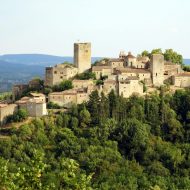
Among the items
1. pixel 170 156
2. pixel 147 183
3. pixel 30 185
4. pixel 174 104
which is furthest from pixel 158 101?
pixel 30 185

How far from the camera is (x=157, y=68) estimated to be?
153 ft

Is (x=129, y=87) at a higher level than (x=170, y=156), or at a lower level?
higher

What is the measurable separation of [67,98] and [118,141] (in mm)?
5240

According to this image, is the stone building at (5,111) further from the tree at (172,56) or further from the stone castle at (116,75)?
the tree at (172,56)

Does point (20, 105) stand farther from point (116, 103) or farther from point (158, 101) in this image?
point (158, 101)

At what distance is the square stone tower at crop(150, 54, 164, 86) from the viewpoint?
46.6 m

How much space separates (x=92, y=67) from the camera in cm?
4744

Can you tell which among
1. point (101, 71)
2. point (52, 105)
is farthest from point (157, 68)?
point (52, 105)

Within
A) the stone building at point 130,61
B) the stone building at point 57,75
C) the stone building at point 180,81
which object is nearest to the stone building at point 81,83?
the stone building at point 57,75

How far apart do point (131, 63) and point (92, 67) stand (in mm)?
3744

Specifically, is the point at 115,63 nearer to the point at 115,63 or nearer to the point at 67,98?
the point at 115,63

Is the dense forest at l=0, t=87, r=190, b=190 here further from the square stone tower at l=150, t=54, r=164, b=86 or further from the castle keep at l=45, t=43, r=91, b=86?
the castle keep at l=45, t=43, r=91, b=86

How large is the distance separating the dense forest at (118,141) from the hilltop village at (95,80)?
122cm

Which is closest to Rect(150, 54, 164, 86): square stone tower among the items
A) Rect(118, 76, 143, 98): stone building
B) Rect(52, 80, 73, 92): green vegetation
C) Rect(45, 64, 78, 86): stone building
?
Rect(118, 76, 143, 98): stone building
